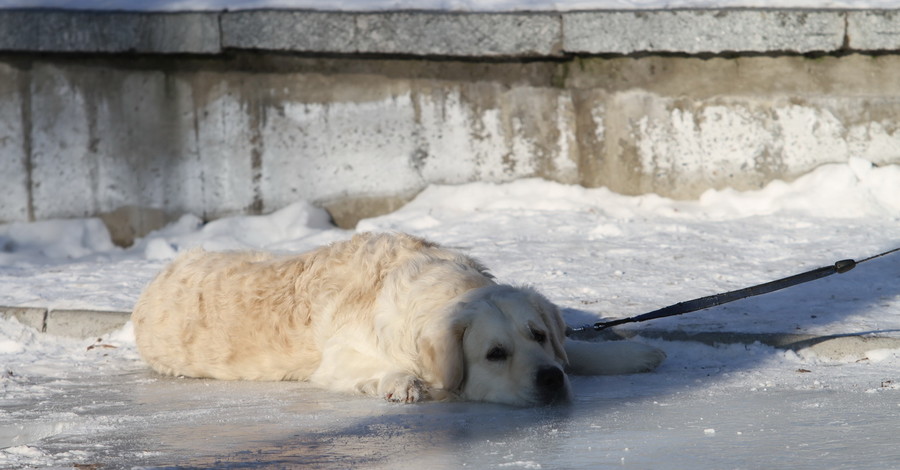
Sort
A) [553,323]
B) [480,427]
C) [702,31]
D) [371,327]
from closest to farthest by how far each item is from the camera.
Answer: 1. [480,427]
2. [553,323]
3. [371,327]
4. [702,31]

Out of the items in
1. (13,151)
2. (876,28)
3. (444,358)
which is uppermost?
(876,28)

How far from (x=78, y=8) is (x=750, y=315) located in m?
6.43

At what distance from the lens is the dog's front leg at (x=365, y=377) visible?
458 centimetres

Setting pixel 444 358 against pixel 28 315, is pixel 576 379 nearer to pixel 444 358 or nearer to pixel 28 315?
pixel 444 358

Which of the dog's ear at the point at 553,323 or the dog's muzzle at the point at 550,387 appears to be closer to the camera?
the dog's muzzle at the point at 550,387

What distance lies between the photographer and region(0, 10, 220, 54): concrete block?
30.0 ft

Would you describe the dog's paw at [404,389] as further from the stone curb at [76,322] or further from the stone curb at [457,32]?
the stone curb at [457,32]

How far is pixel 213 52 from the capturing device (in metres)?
9.16

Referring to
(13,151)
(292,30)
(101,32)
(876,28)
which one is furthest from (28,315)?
(876,28)

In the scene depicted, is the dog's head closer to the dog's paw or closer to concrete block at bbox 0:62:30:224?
the dog's paw

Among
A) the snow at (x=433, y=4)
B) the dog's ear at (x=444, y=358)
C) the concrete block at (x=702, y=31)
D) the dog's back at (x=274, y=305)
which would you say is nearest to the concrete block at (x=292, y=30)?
the snow at (x=433, y=4)

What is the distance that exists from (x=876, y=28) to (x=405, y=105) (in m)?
3.80

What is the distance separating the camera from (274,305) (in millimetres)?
5277

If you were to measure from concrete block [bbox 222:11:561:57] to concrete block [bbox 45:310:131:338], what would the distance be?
3.27 meters
